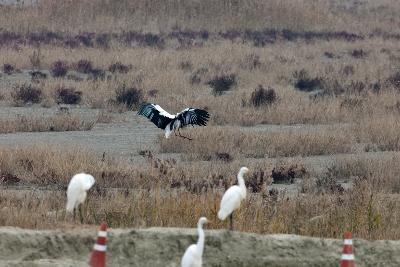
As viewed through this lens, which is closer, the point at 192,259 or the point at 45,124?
the point at 192,259

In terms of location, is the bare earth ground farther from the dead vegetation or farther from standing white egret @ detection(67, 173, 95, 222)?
the dead vegetation

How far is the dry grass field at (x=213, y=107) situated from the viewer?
12250mm

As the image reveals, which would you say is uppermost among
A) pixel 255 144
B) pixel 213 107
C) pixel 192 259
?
pixel 213 107

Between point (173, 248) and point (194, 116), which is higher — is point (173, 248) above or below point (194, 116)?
below

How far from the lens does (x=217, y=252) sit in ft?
34.4

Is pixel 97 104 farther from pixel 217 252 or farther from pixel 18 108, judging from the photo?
pixel 217 252

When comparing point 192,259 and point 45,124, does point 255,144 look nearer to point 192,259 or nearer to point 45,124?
point 45,124

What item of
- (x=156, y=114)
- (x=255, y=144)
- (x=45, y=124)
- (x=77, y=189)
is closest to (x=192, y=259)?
(x=77, y=189)

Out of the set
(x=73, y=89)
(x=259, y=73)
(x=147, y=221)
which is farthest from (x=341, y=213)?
(x=259, y=73)

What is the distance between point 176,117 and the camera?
636 inches

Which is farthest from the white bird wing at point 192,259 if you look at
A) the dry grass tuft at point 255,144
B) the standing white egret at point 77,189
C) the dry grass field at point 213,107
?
the dry grass tuft at point 255,144

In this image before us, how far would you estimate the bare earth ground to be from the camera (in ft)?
33.8

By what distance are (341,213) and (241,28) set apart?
41.2 metres

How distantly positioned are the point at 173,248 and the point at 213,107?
1621 cm
